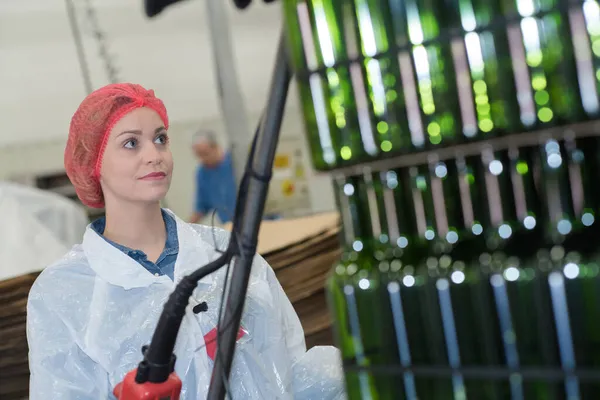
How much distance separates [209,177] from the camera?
222 centimetres

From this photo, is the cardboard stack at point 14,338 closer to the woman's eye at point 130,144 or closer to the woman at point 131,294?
the woman at point 131,294

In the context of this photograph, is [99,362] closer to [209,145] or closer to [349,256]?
[349,256]

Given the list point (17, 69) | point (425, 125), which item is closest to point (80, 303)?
point (425, 125)

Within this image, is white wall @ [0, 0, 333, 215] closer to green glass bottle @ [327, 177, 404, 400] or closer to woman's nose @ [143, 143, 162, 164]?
woman's nose @ [143, 143, 162, 164]

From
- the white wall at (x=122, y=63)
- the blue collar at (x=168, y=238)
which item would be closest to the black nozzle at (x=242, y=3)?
the blue collar at (x=168, y=238)

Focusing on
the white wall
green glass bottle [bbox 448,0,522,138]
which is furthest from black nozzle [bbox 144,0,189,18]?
the white wall

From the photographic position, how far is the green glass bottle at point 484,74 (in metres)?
0.50

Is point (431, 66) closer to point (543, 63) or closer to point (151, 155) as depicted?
point (543, 63)

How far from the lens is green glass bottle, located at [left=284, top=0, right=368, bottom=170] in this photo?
549mm

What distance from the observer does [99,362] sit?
0.98 m

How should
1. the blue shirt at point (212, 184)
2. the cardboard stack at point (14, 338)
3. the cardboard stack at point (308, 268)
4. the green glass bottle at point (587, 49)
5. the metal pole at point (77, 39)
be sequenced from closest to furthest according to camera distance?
the green glass bottle at point (587, 49)
the cardboard stack at point (14, 338)
the cardboard stack at point (308, 268)
the metal pole at point (77, 39)
the blue shirt at point (212, 184)

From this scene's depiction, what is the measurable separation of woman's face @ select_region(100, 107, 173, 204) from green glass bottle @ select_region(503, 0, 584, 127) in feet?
2.09

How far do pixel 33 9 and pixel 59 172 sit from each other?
775 mm

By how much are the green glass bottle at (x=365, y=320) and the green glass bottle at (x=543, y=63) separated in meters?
0.17
